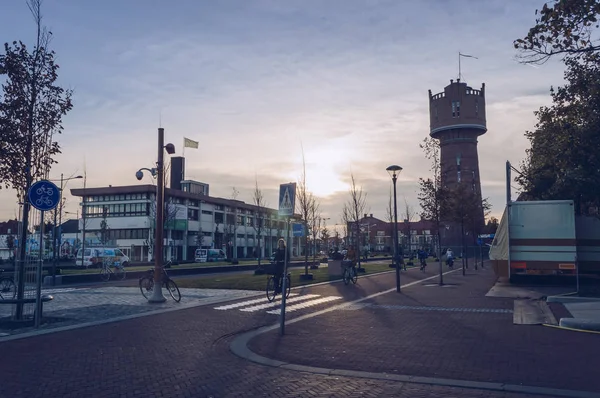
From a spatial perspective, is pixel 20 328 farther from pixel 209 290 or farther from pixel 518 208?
pixel 518 208

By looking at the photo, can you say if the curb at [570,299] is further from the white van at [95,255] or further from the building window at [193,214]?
the building window at [193,214]

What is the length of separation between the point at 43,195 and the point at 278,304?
7.40 meters

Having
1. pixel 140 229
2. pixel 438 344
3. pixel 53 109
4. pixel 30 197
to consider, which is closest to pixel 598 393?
pixel 438 344

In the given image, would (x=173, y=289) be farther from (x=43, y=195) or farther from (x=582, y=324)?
(x=582, y=324)

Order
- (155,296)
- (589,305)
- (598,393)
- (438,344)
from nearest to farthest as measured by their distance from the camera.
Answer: (598,393) < (438,344) < (589,305) < (155,296)

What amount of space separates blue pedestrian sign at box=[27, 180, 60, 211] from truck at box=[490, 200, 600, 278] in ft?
54.3

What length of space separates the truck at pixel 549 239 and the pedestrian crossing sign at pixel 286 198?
41.8 ft

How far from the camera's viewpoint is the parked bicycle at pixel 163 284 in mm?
16609

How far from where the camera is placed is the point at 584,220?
20.8 metres

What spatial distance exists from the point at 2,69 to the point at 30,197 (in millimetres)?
3375

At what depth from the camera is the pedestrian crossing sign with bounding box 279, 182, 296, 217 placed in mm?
11031

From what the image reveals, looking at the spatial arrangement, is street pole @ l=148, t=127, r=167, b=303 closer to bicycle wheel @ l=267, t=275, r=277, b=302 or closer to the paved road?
the paved road

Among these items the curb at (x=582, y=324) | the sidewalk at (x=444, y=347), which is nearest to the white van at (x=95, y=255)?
the sidewalk at (x=444, y=347)

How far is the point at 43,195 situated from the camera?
11289 millimetres
